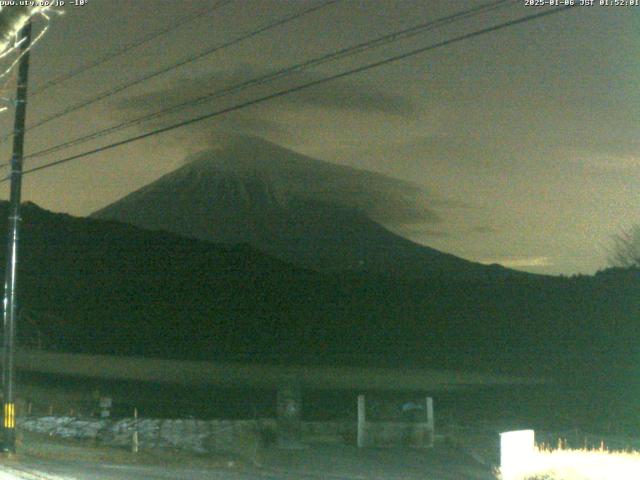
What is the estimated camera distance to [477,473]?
17297 millimetres

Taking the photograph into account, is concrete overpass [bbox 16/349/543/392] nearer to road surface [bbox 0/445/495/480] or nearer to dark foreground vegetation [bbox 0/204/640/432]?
dark foreground vegetation [bbox 0/204/640/432]

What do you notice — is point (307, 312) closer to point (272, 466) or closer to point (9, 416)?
point (272, 466)

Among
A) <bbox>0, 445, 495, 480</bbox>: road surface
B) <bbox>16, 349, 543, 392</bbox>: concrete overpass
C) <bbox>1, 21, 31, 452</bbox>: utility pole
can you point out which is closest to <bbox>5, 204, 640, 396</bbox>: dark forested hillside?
<bbox>16, 349, 543, 392</bbox>: concrete overpass

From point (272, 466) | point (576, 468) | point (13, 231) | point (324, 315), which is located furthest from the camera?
point (324, 315)

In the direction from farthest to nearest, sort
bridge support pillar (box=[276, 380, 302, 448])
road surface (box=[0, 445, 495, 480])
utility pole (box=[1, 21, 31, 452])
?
1. bridge support pillar (box=[276, 380, 302, 448])
2. utility pole (box=[1, 21, 31, 452])
3. road surface (box=[0, 445, 495, 480])

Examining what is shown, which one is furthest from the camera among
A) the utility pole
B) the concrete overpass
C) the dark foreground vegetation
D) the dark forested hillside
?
the dark forested hillside

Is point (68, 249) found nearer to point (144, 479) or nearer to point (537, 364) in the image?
point (537, 364)

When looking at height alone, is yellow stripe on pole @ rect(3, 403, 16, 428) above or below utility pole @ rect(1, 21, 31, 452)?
below

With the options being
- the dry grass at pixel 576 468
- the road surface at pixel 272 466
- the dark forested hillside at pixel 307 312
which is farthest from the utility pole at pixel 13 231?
the dark forested hillside at pixel 307 312

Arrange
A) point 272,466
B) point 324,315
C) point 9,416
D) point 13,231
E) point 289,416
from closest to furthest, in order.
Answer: point 9,416
point 13,231
point 272,466
point 289,416
point 324,315

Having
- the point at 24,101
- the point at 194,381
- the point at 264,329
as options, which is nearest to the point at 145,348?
the point at 264,329

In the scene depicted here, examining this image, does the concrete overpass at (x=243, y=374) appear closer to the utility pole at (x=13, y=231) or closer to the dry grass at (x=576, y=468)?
the utility pole at (x=13, y=231)

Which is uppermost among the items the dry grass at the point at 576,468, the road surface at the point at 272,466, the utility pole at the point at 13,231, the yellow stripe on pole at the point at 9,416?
the utility pole at the point at 13,231

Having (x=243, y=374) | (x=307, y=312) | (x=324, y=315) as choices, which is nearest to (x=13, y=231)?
(x=243, y=374)
